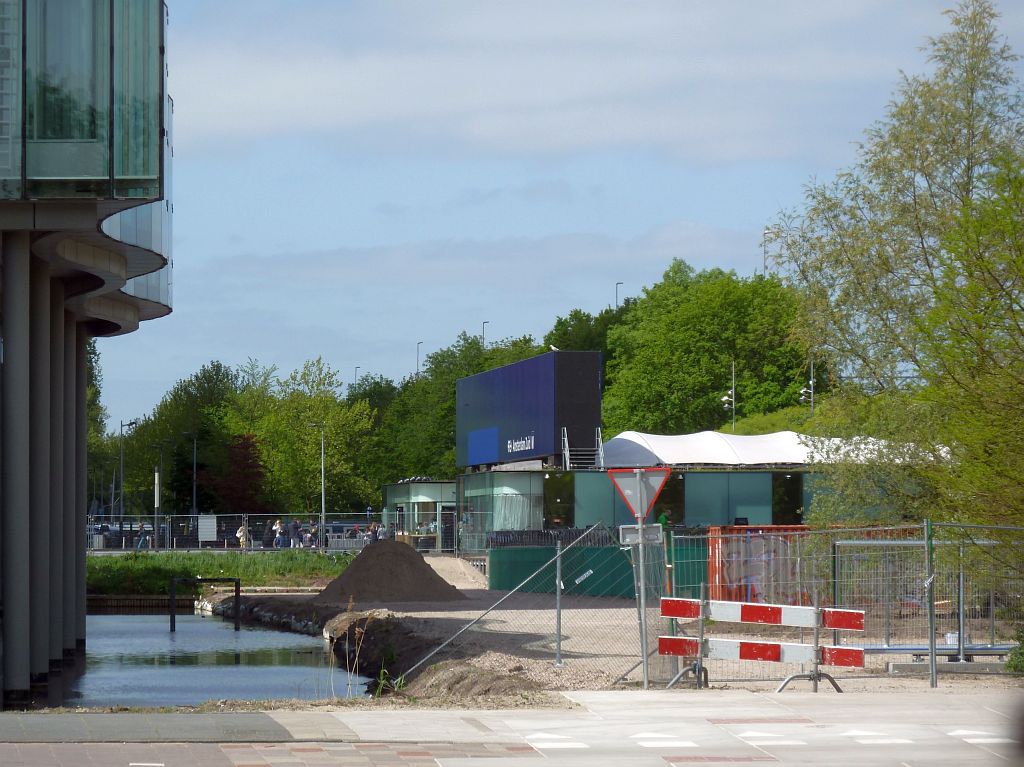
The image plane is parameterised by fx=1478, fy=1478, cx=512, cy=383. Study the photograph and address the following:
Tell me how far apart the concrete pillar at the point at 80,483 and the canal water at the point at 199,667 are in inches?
37.0

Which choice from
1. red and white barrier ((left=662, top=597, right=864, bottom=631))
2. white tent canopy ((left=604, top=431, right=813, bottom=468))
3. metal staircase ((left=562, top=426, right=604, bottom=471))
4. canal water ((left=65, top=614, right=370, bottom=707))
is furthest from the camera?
white tent canopy ((left=604, top=431, right=813, bottom=468))

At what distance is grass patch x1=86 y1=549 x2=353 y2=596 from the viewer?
51.3 m

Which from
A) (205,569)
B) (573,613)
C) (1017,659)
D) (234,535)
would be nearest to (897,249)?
(573,613)

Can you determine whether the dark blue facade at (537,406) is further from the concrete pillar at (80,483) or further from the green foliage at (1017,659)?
the green foliage at (1017,659)

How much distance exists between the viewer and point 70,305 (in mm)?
32500

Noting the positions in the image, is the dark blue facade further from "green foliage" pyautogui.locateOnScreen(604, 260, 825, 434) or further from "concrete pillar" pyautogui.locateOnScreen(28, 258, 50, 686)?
"green foliage" pyautogui.locateOnScreen(604, 260, 825, 434)

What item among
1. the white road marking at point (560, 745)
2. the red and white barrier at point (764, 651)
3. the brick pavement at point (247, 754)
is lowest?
the white road marking at point (560, 745)

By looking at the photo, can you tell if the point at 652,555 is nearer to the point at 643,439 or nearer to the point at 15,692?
the point at 15,692

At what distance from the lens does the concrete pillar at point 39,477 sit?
26.5m

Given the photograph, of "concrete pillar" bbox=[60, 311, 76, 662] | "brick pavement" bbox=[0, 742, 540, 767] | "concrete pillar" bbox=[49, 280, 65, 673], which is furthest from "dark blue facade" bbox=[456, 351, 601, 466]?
"brick pavement" bbox=[0, 742, 540, 767]

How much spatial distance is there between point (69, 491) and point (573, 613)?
38.6ft

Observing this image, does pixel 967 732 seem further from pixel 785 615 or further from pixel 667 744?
pixel 785 615

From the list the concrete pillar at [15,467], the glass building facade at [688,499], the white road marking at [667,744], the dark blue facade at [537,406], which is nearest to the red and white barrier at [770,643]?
the white road marking at [667,744]

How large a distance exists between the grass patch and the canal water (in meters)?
9.73
